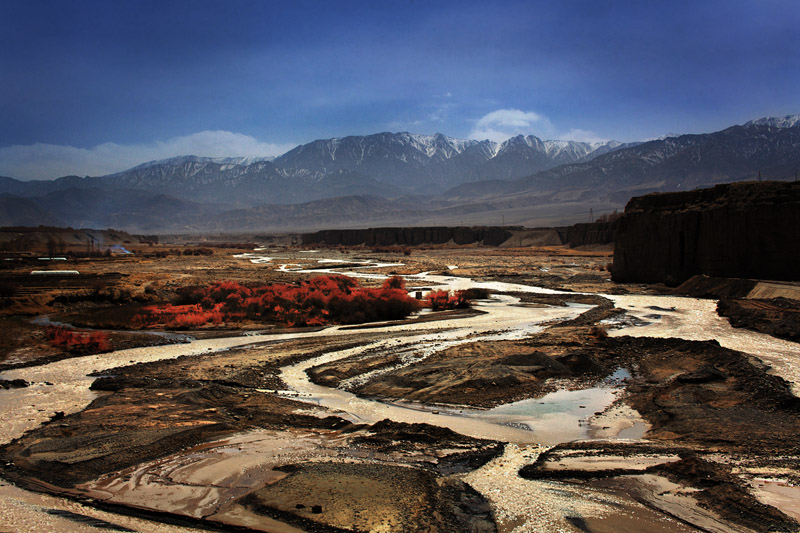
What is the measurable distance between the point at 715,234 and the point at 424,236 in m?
86.9

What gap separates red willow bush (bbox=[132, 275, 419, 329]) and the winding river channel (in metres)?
1.89

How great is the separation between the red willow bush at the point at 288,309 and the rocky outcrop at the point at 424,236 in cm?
8223

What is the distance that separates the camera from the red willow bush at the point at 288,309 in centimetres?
2378

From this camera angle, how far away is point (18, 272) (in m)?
42.4

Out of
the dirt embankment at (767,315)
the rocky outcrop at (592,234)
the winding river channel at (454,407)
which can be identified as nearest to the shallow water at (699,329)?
the winding river channel at (454,407)

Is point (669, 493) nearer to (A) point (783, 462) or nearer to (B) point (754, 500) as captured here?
(B) point (754, 500)

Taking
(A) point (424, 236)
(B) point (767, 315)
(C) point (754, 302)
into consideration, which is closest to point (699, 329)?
(B) point (767, 315)

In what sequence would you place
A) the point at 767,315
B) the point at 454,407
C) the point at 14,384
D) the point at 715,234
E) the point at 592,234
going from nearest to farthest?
the point at 454,407, the point at 14,384, the point at 767,315, the point at 715,234, the point at 592,234

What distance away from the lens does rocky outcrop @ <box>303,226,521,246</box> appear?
108 meters

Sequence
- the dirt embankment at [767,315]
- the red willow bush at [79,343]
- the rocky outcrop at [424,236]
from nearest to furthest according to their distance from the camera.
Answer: the red willow bush at [79,343]
the dirt embankment at [767,315]
the rocky outcrop at [424,236]

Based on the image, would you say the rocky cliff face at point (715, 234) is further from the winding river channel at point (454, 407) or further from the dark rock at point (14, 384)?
the dark rock at point (14, 384)

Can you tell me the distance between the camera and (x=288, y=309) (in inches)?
990

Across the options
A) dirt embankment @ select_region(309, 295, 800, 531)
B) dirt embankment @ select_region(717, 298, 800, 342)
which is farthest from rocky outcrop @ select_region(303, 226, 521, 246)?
dirt embankment @ select_region(309, 295, 800, 531)

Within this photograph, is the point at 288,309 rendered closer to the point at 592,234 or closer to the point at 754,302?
the point at 754,302
